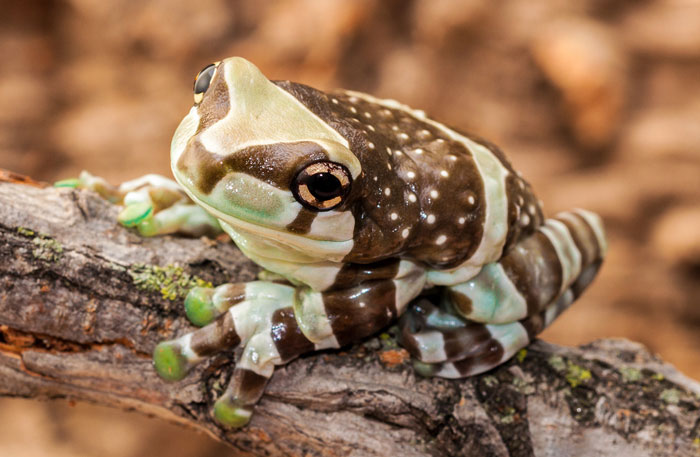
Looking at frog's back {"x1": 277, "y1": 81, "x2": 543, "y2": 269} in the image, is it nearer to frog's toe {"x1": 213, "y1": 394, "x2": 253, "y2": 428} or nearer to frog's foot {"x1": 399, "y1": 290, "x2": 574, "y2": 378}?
frog's foot {"x1": 399, "y1": 290, "x2": 574, "y2": 378}

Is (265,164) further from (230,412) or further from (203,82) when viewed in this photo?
(230,412)

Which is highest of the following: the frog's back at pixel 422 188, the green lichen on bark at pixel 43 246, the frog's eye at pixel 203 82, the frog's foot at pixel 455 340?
the frog's eye at pixel 203 82

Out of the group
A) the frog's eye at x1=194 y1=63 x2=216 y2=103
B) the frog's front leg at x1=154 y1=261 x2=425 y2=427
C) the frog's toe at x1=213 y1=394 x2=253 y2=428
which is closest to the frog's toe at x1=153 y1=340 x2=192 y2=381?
the frog's front leg at x1=154 y1=261 x2=425 y2=427

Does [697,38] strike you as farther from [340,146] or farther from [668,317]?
[340,146]

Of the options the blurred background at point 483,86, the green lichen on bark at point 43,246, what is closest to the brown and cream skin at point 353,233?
the green lichen on bark at point 43,246

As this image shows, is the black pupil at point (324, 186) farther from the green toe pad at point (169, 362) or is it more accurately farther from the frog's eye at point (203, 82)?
the green toe pad at point (169, 362)

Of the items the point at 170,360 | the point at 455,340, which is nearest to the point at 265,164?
the point at 170,360
